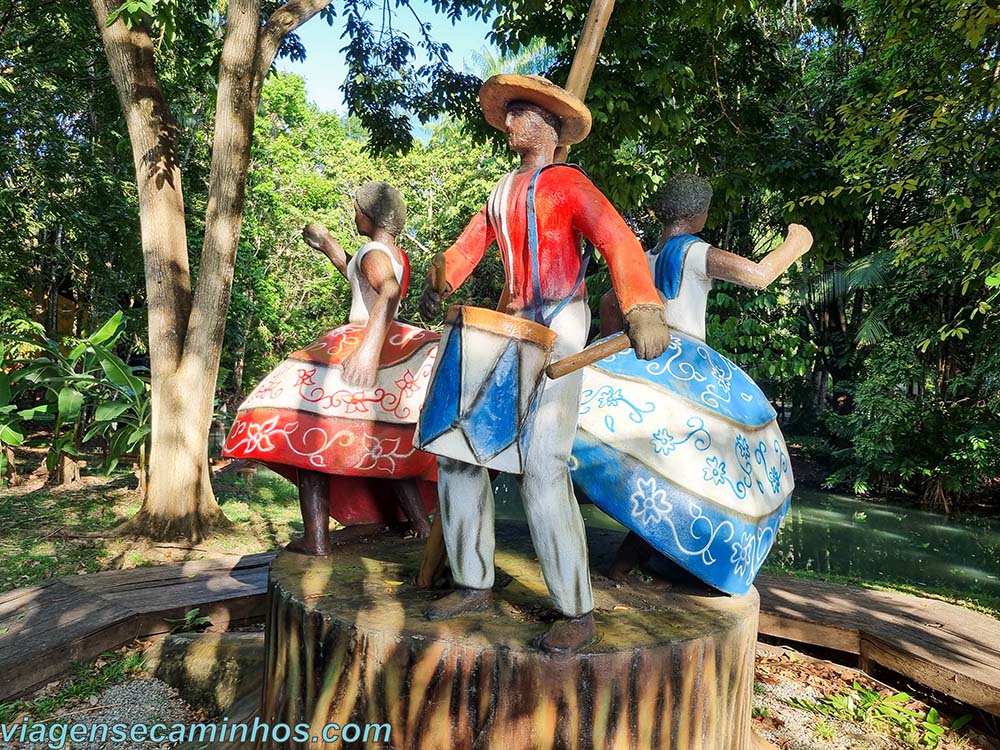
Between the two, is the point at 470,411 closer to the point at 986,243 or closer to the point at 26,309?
the point at 986,243

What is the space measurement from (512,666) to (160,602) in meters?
2.46

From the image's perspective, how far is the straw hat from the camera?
189cm

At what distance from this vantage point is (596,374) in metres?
2.37

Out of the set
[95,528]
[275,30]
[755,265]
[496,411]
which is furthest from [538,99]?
[95,528]

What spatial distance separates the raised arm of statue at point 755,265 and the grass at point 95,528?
12.8 ft

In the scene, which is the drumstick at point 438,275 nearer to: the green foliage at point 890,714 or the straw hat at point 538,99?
the straw hat at point 538,99

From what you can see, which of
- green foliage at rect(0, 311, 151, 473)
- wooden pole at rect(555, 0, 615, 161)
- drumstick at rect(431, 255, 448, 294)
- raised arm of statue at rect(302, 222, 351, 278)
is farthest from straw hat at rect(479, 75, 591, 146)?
green foliage at rect(0, 311, 151, 473)

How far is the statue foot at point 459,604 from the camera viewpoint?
6.35ft

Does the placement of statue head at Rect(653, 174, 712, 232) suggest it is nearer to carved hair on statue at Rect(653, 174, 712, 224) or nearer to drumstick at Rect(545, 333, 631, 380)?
carved hair on statue at Rect(653, 174, 712, 224)

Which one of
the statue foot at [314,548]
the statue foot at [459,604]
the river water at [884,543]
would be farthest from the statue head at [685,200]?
the river water at [884,543]

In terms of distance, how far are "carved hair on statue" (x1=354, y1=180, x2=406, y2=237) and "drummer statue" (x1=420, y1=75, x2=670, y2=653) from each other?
0.80 metres

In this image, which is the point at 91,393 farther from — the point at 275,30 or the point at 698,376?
the point at 698,376

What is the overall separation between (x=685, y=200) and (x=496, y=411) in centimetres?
133

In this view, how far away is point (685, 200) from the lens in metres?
2.66
